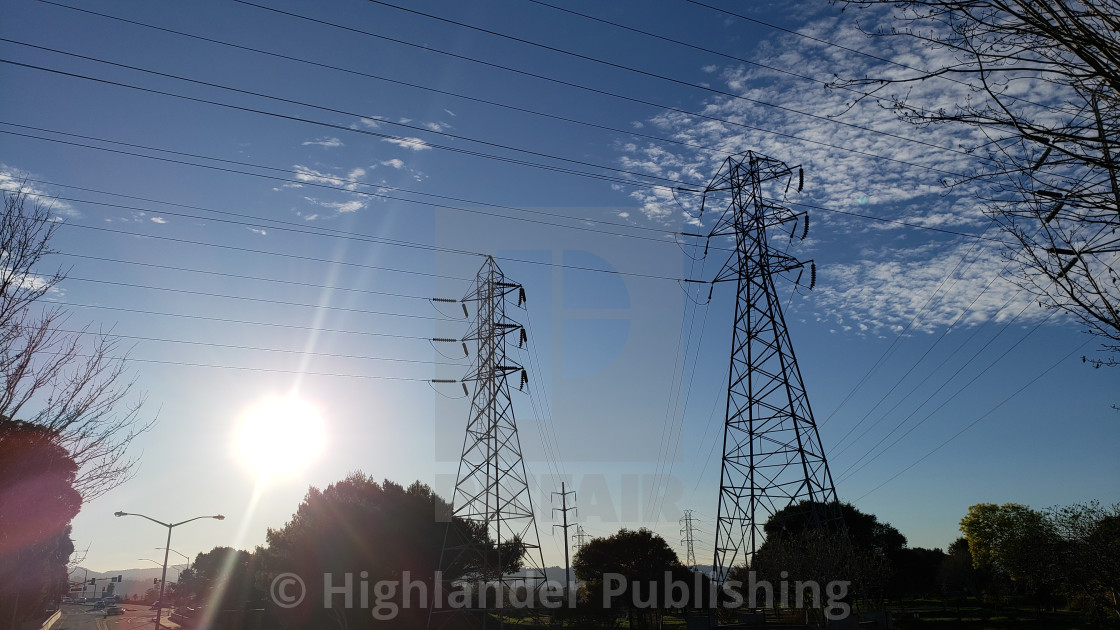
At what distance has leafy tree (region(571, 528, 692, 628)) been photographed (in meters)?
54.7

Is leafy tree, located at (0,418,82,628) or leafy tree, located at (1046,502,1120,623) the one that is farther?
leafy tree, located at (1046,502,1120,623)

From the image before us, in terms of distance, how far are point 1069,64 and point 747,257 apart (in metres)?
23.8

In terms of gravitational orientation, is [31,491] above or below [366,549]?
above

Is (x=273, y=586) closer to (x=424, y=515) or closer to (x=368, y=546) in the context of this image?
(x=368, y=546)

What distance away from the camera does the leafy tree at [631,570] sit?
54.7 m

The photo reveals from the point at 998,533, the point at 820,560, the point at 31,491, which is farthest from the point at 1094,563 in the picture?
the point at 998,533

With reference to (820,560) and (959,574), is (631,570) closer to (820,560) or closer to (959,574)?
(820,560)

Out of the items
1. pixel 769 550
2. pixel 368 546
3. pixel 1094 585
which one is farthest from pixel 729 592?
pixel 368 546

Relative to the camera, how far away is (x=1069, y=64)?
15.3 ft

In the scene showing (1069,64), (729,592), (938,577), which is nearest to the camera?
(1069,64)

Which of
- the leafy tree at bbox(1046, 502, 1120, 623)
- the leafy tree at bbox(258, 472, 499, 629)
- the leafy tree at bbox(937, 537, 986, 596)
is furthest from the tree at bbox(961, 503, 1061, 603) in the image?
the leafy tree at bbox(258, 472, 499, 629)

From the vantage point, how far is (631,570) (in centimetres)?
5891

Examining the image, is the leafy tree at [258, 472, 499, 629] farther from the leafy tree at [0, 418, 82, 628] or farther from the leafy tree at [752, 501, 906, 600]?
the leafy tree at [0, 418, 82, 628]

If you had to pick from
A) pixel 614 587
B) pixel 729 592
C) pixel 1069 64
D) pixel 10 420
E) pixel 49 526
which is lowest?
pixel 614 587
